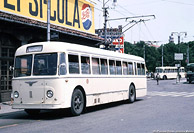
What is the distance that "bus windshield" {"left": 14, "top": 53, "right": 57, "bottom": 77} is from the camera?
33.4ft

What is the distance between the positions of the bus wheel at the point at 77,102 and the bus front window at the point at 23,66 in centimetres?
183

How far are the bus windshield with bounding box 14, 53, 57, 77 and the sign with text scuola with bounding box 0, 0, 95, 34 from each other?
22.1 ft

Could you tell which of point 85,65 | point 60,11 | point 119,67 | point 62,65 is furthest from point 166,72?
point 62,65

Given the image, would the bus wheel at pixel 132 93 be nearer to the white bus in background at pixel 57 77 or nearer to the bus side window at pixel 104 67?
the bus side window at pixel 104 67

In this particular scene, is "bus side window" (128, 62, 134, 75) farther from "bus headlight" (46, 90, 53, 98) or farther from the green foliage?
the green foliage

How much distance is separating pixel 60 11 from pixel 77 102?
1286cm

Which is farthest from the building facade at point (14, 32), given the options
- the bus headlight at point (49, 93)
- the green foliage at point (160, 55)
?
Answer: the green foliage at point (160, 55)

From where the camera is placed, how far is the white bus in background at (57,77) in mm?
10023

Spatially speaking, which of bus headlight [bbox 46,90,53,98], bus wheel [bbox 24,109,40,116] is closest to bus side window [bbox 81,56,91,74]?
bus headlight [bbox 46,90,53,98]

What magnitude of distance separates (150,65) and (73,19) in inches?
2448

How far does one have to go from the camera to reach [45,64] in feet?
33.8

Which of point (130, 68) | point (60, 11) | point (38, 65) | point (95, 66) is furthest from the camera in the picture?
point (60, 11)

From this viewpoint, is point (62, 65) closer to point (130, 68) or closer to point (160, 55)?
point (130, 68)

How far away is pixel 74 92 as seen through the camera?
10.7 meters
